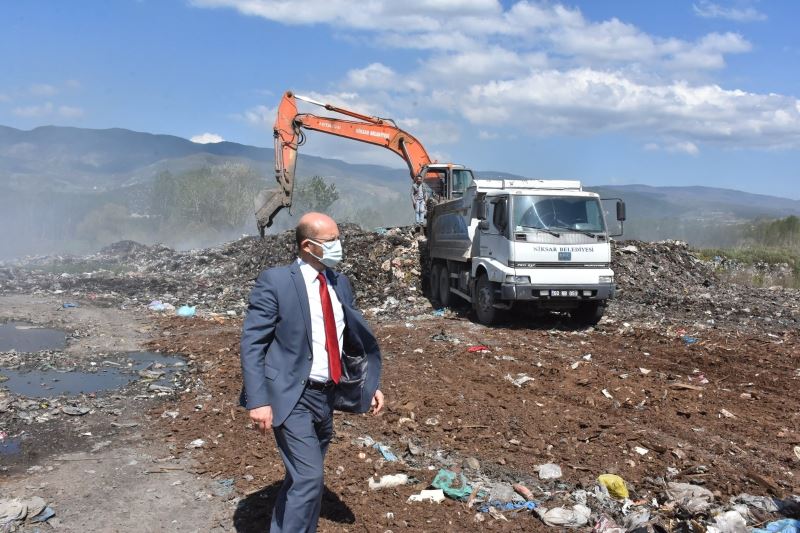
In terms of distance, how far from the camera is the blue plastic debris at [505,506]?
4.27m

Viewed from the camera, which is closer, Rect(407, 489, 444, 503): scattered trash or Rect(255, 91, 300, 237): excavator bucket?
Rect(407, 489, 444, 503): scattered trash

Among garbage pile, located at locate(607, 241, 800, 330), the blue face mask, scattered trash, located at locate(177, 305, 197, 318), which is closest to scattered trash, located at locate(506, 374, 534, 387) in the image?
the blue face mask

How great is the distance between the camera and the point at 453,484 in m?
4.54

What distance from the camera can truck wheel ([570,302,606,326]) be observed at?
11.3m

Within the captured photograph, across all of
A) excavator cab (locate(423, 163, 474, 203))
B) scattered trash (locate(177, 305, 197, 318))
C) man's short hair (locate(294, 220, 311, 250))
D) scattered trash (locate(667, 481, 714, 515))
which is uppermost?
excavator cab (locate(423, 163, 474, 203))

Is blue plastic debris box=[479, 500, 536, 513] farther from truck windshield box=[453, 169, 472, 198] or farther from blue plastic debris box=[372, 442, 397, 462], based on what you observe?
truck windshield box=[453, 169, 472, 198]

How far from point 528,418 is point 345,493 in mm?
2226

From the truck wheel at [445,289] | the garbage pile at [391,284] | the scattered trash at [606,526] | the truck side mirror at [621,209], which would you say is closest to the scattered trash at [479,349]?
the truck side mirror at [621,209]

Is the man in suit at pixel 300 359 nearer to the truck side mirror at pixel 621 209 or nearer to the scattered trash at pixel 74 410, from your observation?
the scattered trash at pixel 74 410

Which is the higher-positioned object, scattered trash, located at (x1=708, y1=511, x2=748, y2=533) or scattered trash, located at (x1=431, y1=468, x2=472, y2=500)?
scattered trash, located at (x1=708, y1=511, x2=748, y2=533)

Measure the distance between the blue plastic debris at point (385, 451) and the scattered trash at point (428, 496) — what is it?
0.68 m

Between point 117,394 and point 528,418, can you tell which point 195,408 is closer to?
point 117,394

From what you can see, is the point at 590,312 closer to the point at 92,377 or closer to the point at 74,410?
the point at 92,377

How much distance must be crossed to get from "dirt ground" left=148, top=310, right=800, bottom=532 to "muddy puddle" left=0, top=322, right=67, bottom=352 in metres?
2.49
